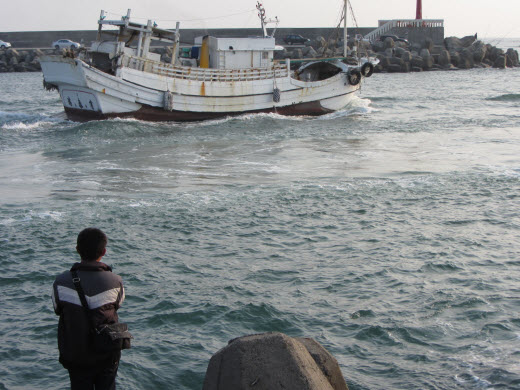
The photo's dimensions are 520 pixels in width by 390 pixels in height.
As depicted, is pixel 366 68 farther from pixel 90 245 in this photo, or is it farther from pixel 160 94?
pixel 90 245

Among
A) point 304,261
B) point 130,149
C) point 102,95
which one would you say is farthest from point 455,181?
point 102,95

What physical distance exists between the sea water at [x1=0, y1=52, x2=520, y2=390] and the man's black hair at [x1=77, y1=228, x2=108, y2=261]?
213 cm

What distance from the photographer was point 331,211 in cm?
1167

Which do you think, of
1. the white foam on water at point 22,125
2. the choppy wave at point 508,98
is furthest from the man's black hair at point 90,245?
the choppy wave at point 508,98

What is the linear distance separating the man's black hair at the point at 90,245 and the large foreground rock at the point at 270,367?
1017mm

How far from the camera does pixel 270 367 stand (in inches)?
153

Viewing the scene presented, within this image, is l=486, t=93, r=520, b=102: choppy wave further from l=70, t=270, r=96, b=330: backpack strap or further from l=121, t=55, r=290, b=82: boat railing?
l=70, t=270, r=96, b=330: backpack strap

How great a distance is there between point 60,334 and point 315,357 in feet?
5.35

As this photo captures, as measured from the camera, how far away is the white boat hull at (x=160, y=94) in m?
23.1

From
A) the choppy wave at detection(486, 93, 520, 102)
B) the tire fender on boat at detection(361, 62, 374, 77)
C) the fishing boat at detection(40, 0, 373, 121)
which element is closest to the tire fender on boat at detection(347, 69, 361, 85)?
the fishing boat at detection(40, 0, 373, 121)

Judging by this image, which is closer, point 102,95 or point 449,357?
point 449,357

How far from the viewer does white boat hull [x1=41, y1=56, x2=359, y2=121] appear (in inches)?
909

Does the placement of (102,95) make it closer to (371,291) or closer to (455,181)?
(455,181)

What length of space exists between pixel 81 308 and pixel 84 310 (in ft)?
0.07
